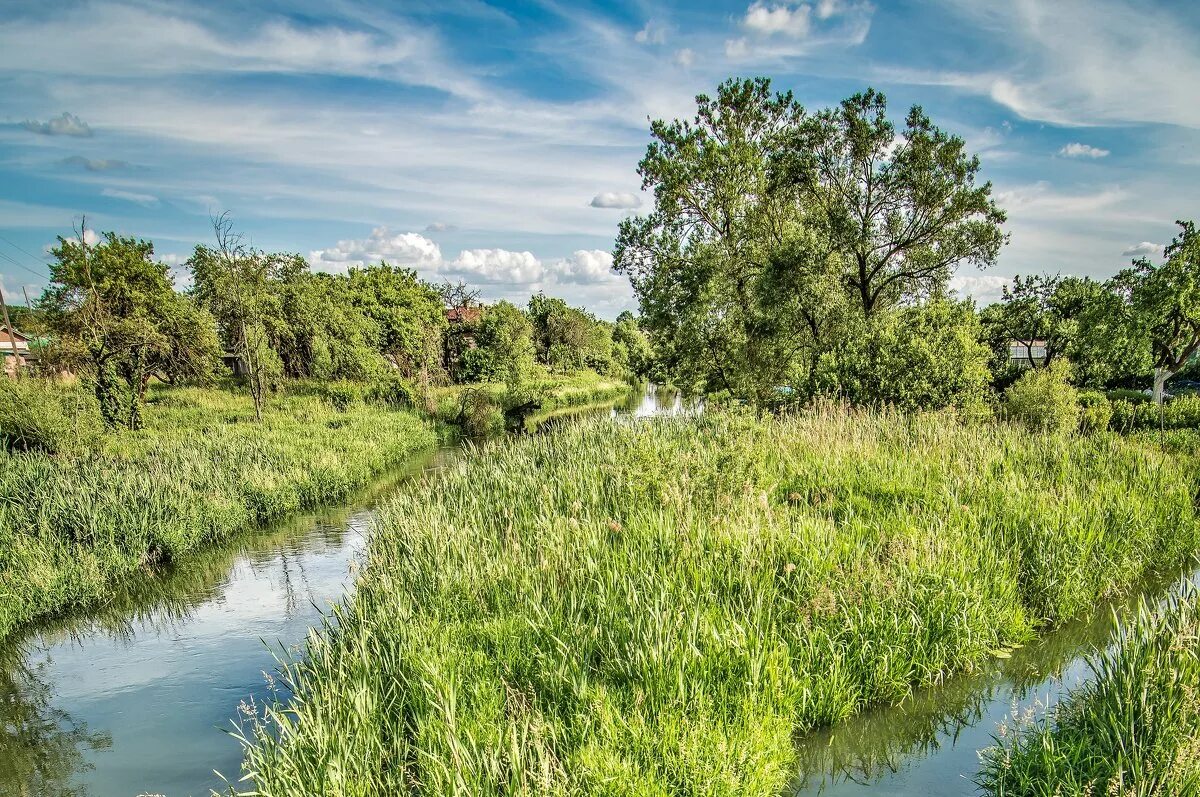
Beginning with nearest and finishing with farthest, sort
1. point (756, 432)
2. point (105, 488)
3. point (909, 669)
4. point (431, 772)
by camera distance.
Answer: point (431, 772) → point (909, 669) → point (756, 432) → point (105, 488)

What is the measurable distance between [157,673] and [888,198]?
810 inches

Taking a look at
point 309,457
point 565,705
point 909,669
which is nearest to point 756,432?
point 909,669

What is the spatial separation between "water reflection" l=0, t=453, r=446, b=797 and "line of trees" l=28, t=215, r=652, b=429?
12497 mm

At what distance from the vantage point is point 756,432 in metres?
10.7

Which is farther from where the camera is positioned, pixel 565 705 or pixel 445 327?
pixel 445 327

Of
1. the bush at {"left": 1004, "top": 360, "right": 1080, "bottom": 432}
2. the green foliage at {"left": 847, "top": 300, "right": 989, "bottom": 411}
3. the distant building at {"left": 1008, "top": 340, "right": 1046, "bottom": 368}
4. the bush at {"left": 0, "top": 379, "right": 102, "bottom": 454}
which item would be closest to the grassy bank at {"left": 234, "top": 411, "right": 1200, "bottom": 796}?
the bush at {"left": 1004, "top": 360, "right": 1080, "bottom": 432}

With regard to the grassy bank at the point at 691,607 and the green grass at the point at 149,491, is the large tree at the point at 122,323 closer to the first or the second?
the green grass at the point at 149,491

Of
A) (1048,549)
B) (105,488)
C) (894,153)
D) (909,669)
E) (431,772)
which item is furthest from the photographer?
(894,153)

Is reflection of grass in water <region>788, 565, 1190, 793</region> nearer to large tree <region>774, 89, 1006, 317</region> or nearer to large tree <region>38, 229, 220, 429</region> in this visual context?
large tree <region>774, 89, 1006, 317</region>

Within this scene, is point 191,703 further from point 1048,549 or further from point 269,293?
point 269,293

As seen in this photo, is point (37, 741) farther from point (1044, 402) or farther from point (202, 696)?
point (1044, 402)

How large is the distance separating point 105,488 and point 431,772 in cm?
1306

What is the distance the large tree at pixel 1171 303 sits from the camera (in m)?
20.2

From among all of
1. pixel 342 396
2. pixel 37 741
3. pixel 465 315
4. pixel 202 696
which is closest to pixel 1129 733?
pixel 202 696
